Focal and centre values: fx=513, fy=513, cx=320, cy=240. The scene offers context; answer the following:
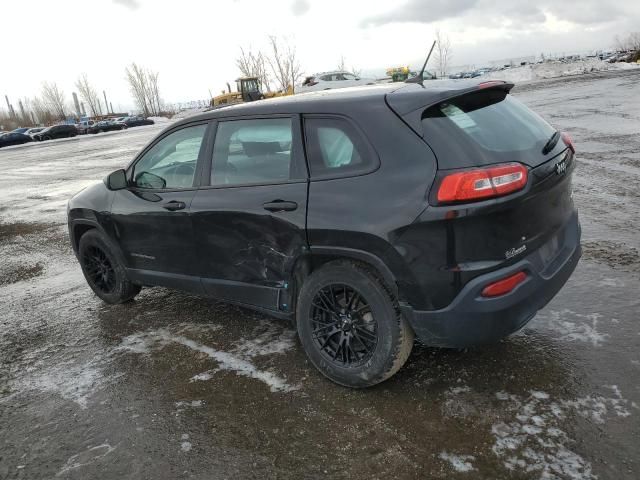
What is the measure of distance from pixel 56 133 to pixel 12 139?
4.16 meters

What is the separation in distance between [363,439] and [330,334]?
0.68 m

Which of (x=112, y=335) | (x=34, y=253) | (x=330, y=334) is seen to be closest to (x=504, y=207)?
(x=330, y=334)

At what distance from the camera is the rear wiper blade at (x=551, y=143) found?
2976 millimetres

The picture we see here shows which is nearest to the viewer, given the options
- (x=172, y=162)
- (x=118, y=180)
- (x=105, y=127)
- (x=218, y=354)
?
(x=218, y=354)

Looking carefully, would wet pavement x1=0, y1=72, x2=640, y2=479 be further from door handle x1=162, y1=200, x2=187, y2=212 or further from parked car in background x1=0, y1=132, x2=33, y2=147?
parked car in background x1=0, y1=132, x2=33, y2=147

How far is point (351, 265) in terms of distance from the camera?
2910 mm

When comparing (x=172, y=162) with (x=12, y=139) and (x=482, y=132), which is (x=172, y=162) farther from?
(x=12, y=139)

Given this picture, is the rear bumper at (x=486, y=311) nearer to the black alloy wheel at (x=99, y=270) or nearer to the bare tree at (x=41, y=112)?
the black alloy wheel at (x=99, y=270)

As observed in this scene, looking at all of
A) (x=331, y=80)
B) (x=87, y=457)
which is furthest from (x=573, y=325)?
(x=331, y=80)

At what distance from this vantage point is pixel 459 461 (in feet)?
7.96

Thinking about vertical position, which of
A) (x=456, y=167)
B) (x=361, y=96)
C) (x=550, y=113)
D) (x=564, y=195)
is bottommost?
(x=550, y=113)

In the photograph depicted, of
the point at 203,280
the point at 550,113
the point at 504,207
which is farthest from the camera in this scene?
the point at 550,113

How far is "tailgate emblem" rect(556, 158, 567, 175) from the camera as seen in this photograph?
297cm

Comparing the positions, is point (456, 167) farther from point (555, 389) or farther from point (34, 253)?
point (34, 253)
